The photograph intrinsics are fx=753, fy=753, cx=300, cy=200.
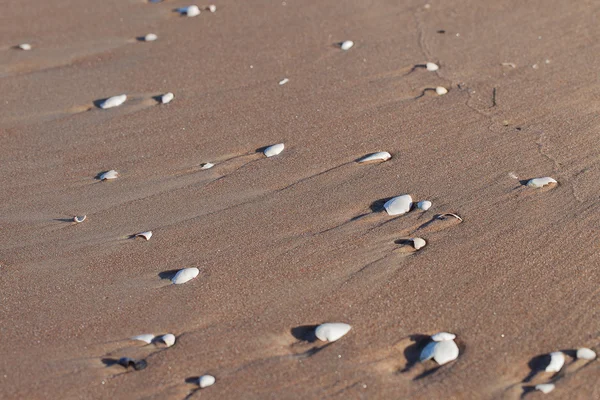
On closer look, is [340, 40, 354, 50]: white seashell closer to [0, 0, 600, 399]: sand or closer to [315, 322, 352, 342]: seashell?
[0, 0, 600, 399]: sand

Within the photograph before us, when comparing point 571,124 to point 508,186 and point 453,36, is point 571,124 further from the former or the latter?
point 453,36

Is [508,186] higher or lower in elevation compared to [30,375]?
higher

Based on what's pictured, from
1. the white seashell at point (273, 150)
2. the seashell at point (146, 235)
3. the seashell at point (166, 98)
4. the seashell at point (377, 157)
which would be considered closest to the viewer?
the seashell at point (146, 235)

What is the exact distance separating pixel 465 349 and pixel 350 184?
3.28ft

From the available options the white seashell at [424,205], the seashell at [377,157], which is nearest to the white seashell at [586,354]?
the white seashell at [424,205]

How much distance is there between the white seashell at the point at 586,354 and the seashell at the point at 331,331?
0.69 metres

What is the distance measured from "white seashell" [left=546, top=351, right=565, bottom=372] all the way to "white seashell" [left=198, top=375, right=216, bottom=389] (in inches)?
38.7

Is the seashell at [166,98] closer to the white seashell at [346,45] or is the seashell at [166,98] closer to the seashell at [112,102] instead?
the seashell at [112,102]

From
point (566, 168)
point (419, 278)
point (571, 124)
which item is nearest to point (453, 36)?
point (571, 124)

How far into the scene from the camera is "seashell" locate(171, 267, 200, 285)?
8.61ft

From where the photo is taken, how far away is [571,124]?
3.36 m

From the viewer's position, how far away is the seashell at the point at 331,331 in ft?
7.71

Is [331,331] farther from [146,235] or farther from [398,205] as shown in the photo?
[146,235]

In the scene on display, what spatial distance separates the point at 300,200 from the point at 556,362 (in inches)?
47.7
